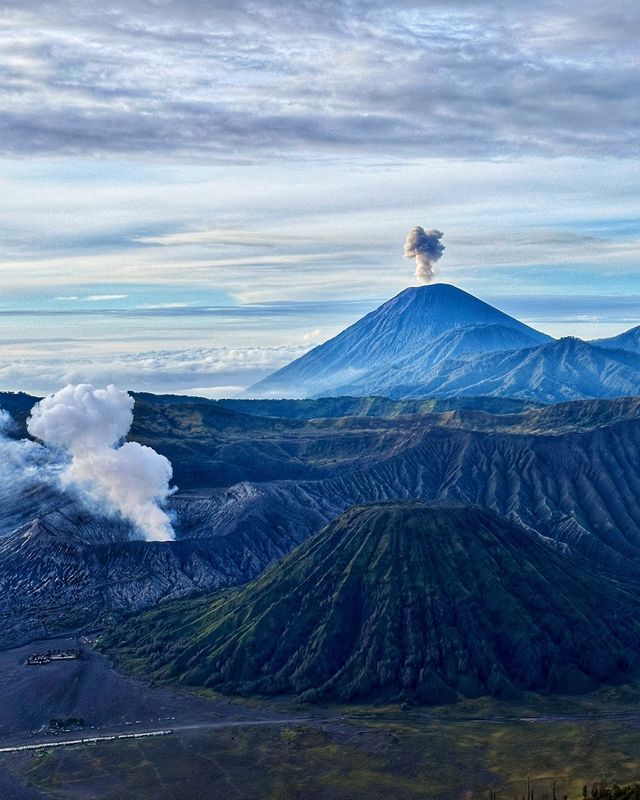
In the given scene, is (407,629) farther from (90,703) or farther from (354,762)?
(90,703)

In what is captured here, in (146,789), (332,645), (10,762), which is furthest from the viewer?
(332,645)

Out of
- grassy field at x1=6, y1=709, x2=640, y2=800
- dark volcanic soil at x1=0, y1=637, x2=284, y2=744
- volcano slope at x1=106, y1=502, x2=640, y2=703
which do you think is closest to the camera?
grassy field at x1=6, y1=709, x2=640, y2=800

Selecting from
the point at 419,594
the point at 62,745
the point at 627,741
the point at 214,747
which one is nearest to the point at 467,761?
the point at 627,741

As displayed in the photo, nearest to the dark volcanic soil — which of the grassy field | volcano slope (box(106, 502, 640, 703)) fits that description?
volcano slope (box(106, 502, 640, 703))

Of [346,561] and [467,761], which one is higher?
[346,561]

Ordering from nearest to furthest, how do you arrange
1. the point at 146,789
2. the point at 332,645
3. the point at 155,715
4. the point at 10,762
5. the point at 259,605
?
1. the point at 146,789
2. the point at 10,762
3. the point at 155,715
4. the point at 332,645
5. the point at 259,605

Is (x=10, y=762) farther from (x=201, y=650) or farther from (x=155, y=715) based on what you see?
(x=201, y=650)

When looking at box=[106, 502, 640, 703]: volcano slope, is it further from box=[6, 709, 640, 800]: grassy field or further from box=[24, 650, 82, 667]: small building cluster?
box=[6, 709, 640, 800]: grassy field
